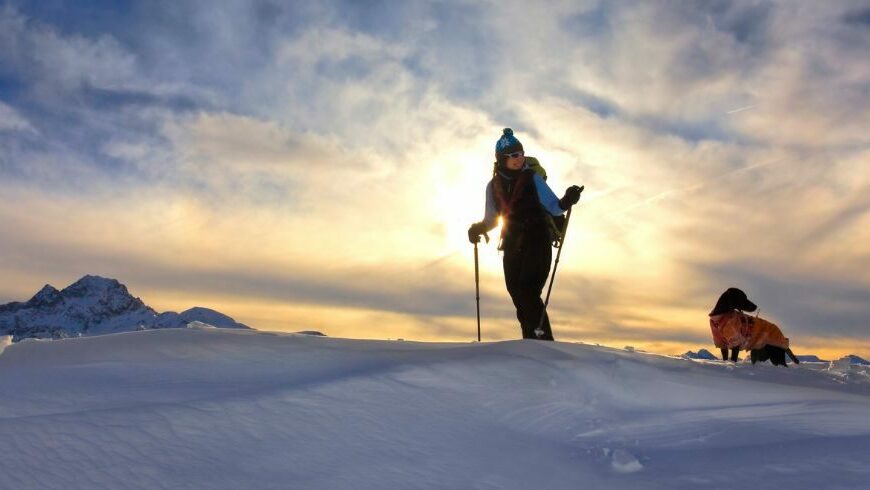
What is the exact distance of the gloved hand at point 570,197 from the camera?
7.35 meters

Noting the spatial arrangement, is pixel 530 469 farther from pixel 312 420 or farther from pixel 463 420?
pixel 312 420

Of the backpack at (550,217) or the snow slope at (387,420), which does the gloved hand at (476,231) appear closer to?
the backpack at (550,217)

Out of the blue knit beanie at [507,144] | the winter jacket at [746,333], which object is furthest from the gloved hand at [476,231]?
the winter jacket at [746,333]

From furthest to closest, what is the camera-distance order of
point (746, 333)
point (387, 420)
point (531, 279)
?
point (746, 333), point (531, 279), point (387, 420)

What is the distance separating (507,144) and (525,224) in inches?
37.1

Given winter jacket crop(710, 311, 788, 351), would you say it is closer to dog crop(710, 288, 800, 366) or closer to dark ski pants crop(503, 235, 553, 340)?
→ dog crop(710, 288, 800, 366)

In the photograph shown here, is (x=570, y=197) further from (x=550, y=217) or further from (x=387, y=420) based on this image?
(x=387, y=420)

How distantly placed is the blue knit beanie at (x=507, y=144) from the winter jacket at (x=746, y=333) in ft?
13.8

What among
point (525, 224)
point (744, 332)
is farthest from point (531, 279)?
point (744, 332)

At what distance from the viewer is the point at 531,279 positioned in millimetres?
7477

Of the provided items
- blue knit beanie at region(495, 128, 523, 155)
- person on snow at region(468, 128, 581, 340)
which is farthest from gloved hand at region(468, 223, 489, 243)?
blue knit beanie at region(495, 128, 523, 155)

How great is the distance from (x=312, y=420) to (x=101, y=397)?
0.98m

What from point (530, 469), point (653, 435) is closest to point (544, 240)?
point (653, 435)

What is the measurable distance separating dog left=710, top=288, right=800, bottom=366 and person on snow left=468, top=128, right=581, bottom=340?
3.37m
